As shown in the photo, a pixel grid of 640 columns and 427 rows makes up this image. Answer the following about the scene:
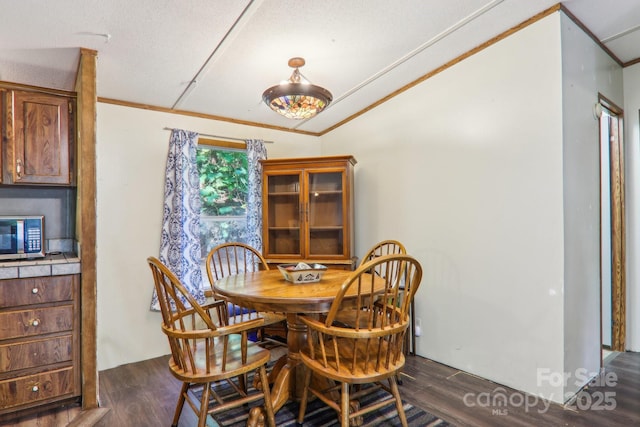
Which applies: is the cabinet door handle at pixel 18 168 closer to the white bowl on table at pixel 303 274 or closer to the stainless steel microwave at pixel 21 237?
the stainless steel microwave at pixel 21 237

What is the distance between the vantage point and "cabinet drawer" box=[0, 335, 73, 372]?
2.05m

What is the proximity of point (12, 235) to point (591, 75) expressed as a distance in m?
4.20

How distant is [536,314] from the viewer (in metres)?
2.27

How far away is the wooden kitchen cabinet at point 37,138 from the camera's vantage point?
2.33m

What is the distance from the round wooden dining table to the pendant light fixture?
112 centimetres

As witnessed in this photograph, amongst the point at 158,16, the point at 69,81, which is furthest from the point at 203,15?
the point at 69,81

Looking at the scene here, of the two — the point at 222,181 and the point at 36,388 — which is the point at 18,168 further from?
the point at 222,181

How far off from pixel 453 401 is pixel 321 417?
86 centimetres

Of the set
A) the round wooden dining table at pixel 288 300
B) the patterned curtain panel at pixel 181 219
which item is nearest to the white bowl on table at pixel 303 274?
the round wooden dining table at pixel 288 300

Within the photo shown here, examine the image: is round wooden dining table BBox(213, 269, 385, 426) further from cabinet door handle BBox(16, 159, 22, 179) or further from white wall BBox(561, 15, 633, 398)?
cabinet door handle BBox(16, 159, 22, 179)

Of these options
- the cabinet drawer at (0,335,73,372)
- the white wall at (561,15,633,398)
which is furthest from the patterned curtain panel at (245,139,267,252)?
the white wall at (561,15,633,398)

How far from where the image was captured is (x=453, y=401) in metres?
2.22

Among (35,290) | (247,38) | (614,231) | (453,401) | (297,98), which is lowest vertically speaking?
(453,401)

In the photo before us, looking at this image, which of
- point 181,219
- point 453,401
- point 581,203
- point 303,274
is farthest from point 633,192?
point 181,219
